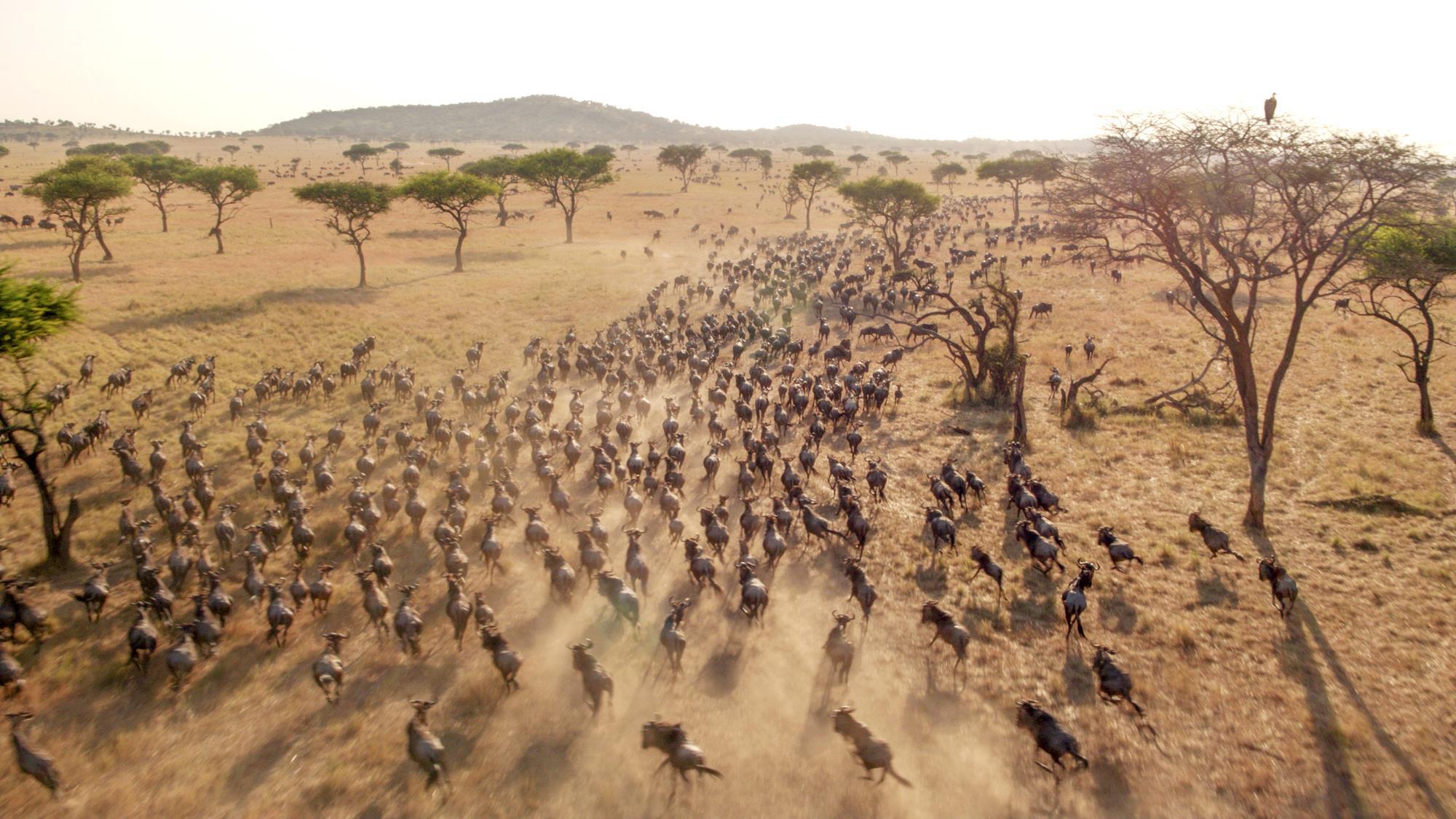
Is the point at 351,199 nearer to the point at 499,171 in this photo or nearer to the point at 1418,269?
the point at 499,171

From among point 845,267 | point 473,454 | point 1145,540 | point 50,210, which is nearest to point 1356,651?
point 1145,540

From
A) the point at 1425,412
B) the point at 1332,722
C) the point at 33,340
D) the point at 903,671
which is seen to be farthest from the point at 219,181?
the point at 1425,412

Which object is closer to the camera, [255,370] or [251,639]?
[251,639]

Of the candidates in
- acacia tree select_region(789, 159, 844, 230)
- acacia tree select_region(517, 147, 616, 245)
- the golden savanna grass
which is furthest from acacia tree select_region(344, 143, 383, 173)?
the golden savanna grass

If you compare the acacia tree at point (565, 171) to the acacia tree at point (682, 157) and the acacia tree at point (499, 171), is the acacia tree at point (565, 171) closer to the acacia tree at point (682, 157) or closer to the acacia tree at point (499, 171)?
the acacia tree at point (499, 171)

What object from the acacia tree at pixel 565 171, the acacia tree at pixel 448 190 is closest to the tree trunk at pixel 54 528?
the acacia tree at pixel 448 190

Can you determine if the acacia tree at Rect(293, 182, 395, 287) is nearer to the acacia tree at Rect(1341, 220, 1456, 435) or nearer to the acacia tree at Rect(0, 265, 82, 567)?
the acacia tree at Rect(0, 265, 82, 567)

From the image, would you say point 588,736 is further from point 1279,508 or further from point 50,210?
point 50,210
